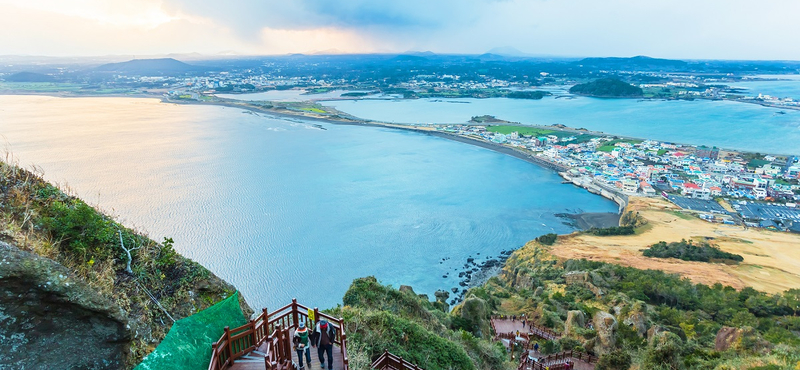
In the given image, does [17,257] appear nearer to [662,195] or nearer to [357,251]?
[357,251]

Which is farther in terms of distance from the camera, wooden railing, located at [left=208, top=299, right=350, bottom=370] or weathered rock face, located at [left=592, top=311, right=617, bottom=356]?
weathered rock face, located at [left=592, top=311, right=617, bottom=356]

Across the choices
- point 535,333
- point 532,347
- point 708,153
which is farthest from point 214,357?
point 708,153

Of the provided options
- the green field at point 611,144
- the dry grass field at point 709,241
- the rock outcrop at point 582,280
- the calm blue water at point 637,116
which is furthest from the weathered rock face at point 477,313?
the calm blue water at point 637,116

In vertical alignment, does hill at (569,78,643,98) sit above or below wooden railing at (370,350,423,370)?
above

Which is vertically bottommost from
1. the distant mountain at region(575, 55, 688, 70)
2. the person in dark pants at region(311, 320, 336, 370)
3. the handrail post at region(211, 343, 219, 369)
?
the person in dark pants at region(311, 320, 336, 370)

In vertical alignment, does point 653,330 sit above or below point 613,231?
above

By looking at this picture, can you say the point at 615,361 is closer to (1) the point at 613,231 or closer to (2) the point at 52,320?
(2) the point at 52,320

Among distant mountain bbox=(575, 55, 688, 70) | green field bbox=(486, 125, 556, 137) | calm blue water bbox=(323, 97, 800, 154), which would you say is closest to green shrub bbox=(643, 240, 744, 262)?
green field bbox=(486, 125, 556, 137)

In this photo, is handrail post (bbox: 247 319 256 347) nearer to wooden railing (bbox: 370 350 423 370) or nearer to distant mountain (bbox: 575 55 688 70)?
wooden railing (bbox: 370 350 423 370)
